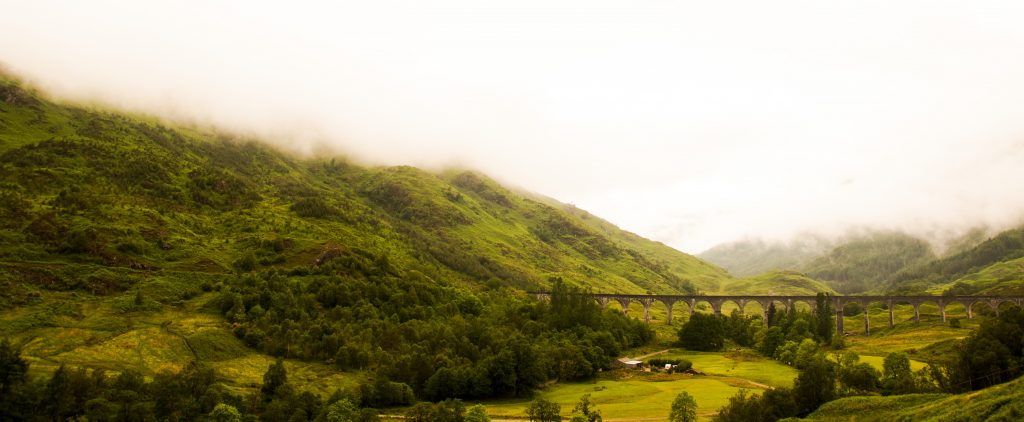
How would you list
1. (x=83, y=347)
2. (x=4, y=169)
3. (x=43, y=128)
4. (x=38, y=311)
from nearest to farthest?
(x=83, y=347) → (x=38, y=311) → (x=4, y=169) → (x=43, y=128)

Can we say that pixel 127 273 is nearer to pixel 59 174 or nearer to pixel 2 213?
pixel 2 213

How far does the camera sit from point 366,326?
116500mm

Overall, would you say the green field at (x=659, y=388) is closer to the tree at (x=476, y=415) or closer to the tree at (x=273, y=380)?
the tree at (x=476, y=415)

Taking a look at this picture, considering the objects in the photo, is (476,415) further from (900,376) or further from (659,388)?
(900,376)

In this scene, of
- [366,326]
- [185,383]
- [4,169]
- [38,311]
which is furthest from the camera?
[4,169]

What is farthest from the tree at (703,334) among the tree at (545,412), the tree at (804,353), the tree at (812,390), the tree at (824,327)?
the tree at (545,412)

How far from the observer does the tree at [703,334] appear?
136 meters

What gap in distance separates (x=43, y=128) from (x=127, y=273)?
113832mm

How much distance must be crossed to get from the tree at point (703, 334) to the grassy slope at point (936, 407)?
76.4m

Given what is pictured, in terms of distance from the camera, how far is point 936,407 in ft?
158

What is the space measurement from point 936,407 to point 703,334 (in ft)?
295

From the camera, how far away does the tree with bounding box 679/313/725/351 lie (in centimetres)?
13612

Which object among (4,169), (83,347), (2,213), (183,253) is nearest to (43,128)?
(4,169)

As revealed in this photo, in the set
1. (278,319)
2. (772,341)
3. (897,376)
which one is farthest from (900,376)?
(278,319)
